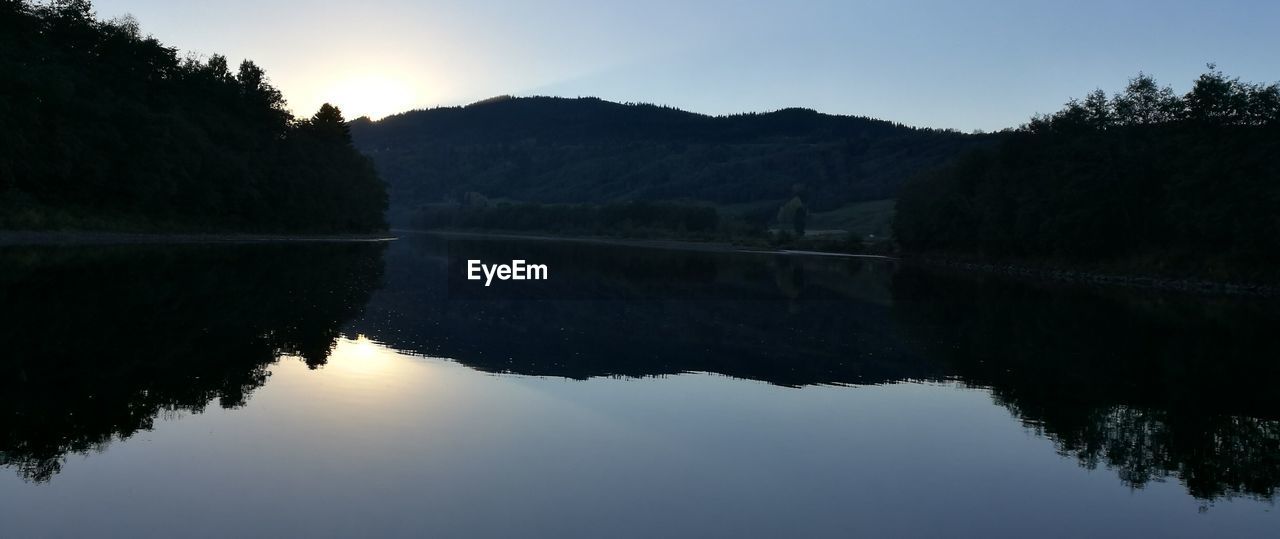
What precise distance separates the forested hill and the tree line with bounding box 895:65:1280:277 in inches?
2966

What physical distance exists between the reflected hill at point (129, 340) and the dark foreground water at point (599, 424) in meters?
0.09

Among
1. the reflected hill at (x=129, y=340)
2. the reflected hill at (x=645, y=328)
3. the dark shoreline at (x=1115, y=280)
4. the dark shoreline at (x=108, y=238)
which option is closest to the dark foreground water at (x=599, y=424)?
the reflected hill at (x=129, y=340)

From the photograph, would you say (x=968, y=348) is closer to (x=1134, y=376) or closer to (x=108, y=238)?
(x=1134, y=376)

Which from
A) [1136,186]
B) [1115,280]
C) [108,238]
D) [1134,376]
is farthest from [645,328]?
[1136,186]

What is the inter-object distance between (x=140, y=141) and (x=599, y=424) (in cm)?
7796

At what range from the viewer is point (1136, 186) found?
78.3 m

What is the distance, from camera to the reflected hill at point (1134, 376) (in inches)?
583

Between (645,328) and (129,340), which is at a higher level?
(129,340)

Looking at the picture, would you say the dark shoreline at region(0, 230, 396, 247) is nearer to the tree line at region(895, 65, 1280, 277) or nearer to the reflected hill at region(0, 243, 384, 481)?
the reflected hill at region(0, 243, 384, 481)

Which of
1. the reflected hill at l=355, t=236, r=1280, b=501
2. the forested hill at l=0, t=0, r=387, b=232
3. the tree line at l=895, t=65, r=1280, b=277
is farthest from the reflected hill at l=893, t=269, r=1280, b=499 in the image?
the forested hill at l=0, t=0, r=387, b=232

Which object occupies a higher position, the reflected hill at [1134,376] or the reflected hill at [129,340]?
the reflected hill at [129,340]

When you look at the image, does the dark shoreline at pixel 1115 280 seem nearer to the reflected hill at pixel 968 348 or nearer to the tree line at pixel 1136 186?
the tree line at pixel 1136 186

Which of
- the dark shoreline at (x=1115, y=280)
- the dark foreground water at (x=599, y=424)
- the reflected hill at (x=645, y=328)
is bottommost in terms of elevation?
the dark shoreline at (x=1115, y=280)

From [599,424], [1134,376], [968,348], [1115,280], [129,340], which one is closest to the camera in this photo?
[599,424]
